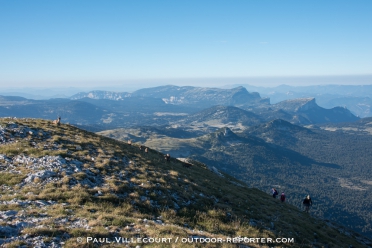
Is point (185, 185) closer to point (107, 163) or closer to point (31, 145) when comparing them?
point (107, 163)

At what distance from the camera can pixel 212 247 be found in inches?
531

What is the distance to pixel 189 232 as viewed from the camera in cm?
1523

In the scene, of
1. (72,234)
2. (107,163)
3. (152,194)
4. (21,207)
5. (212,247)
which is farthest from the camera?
(107,163)

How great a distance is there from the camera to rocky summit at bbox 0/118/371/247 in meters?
12.9

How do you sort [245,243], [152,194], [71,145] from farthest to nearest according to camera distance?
Result: [71,145] < [152,194] < [245,243]

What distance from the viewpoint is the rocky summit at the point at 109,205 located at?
42.3 feet

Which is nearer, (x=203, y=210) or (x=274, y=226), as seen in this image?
(x=203, y=210)

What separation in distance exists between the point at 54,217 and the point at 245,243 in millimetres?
12956

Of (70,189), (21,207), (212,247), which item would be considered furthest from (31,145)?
(212,247)

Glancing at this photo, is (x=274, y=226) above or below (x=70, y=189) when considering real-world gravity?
below

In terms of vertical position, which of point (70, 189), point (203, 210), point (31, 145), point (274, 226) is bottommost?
point (274, 226)

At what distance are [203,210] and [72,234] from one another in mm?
11723

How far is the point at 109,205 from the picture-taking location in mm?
17516

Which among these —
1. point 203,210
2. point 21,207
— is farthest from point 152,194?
point 21,207
